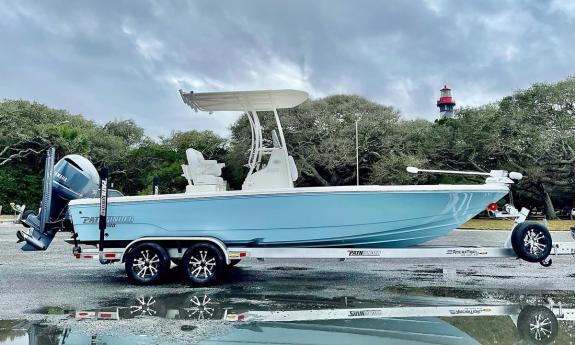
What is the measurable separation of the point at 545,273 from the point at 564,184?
2545cm

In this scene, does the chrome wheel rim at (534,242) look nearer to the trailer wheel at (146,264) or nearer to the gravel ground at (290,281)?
the gravel ground at (290,281)

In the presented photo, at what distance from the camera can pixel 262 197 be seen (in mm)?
7680

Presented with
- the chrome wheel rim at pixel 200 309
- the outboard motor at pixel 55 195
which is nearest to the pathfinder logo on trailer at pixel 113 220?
the outboard motor at pixel 55 195

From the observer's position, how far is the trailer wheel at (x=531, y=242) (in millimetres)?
7387

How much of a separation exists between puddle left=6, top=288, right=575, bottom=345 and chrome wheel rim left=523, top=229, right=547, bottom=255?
80 centimetres

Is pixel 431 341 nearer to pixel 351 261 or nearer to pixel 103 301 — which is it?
pixel 103 301

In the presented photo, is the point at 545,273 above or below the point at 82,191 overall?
below

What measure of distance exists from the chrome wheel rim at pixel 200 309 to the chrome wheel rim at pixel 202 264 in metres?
0.95

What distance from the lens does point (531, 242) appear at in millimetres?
7457

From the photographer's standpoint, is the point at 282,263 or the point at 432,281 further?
the point at 282,263

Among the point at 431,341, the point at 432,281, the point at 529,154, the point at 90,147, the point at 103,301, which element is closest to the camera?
→ the point at 431,341

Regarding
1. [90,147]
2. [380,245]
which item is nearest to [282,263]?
[380,245]

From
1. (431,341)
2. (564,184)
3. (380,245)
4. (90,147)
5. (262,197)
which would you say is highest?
(90,147)

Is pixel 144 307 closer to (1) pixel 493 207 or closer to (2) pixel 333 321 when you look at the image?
(2) pixel 333 321
